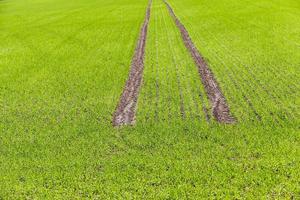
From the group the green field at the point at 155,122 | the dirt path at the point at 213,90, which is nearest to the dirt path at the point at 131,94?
the green field at the point at 155,122

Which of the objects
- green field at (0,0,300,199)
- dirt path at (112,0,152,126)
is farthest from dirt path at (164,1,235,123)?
dirt path at (112,0,152,126)

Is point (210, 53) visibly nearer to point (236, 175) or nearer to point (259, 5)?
point (236, 175)

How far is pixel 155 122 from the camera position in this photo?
13242mm

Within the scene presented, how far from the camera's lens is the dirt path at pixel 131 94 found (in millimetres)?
13898

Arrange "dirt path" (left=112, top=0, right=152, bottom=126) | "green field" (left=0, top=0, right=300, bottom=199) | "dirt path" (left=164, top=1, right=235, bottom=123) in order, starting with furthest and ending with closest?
"dirt path" (left=112, top=0, right=152, bottom=126), "dirt path" (left=164, top=1, right=235, bottom=123), "green field" (left=0, top=0, right=300, bottom=199)

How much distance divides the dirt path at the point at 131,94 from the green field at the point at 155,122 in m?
0.40

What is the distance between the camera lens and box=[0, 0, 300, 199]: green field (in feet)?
32.6

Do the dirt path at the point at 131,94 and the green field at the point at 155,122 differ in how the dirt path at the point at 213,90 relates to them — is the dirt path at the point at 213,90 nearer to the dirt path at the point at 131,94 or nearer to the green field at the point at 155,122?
the green field at the point at 155,122

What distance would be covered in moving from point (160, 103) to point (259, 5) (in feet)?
101

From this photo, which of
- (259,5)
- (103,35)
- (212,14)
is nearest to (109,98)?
(103,35)

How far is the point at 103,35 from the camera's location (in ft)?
97.8

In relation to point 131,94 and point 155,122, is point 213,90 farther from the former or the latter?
point 131,94

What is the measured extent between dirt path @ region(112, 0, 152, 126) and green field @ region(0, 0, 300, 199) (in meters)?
0.40

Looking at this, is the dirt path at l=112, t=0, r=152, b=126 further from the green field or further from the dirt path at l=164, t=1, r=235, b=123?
the dirt path at l=164, t=1, r=235, b=123
